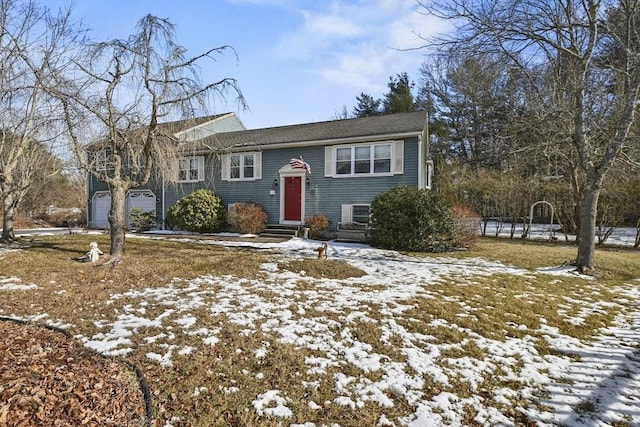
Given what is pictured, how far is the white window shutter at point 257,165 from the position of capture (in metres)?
15.2

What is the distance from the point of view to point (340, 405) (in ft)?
8.91

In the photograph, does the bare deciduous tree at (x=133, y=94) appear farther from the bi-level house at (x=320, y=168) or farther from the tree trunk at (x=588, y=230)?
the tree trunk at (x=588, y=230)

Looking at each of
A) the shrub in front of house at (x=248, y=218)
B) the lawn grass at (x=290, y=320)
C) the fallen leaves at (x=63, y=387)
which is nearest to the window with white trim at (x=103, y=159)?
the lawn grass at (x=290, y=320)

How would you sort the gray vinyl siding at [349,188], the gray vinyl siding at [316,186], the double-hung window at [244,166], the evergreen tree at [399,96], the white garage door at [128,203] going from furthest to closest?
the evergreen tree at [399,96], the white garage door at [128,203], the double-hung window at [244,166], the gray vinyl siding at [316,186], the gray vinyl siding at [349,188]

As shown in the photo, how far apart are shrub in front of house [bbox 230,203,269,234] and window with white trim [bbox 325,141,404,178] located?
10.9ft

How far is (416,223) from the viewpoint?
1065 centimetres

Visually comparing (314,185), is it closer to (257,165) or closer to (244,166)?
(257,165)

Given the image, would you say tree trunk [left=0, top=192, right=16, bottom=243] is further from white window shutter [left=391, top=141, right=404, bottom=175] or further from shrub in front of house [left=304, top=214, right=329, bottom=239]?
white window shutter [left=391, top=141, right=404, bottom=175]

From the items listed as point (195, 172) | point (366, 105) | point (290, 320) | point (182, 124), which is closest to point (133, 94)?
point (182, 124)

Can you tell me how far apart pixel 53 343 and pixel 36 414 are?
4.61 feet

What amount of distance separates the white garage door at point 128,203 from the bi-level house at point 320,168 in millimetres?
1376

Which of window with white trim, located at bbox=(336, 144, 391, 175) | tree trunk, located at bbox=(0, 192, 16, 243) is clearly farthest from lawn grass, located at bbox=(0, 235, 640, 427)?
window with white trim, located at bbox=(336, 144, 391, 175)

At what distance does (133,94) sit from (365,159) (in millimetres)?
8392

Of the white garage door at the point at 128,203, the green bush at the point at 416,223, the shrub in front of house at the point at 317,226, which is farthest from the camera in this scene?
the white garage door at the point at 128,203
